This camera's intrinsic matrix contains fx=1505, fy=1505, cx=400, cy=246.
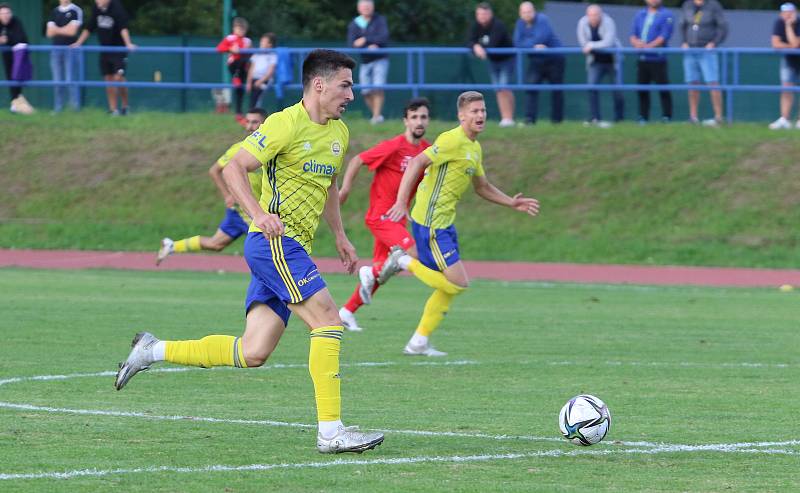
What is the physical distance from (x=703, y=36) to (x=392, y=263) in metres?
14.0

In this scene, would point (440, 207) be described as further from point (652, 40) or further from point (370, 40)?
point (370, 40)

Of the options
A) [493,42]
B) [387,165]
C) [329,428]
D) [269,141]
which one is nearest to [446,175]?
[387,165]

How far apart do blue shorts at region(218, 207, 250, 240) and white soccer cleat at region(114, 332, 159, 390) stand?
31.8 feet

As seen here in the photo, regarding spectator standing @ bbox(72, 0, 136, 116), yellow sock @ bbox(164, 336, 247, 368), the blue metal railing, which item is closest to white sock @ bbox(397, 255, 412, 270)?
yellow sock @ bbox(164, 336, 247, 368)

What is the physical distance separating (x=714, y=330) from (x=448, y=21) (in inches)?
1211

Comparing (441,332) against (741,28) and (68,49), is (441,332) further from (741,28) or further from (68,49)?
(741,28)

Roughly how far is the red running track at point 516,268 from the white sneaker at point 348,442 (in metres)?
14.1

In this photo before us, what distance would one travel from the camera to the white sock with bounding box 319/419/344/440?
24.9 feet

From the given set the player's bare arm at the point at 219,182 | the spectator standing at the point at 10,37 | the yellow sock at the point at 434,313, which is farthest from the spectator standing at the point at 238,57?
the yellow sock at the point at 434,313

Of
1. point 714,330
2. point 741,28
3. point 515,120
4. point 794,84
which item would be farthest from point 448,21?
point 714,330

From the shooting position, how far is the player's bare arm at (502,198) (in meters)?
11.9

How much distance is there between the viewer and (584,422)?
7832 mm

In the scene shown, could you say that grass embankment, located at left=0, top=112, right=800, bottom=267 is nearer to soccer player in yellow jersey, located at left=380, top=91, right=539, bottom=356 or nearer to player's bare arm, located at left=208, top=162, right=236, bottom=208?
player's bare arm, located at left=208, top=162, right=236, bottom=208

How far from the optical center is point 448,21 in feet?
146
